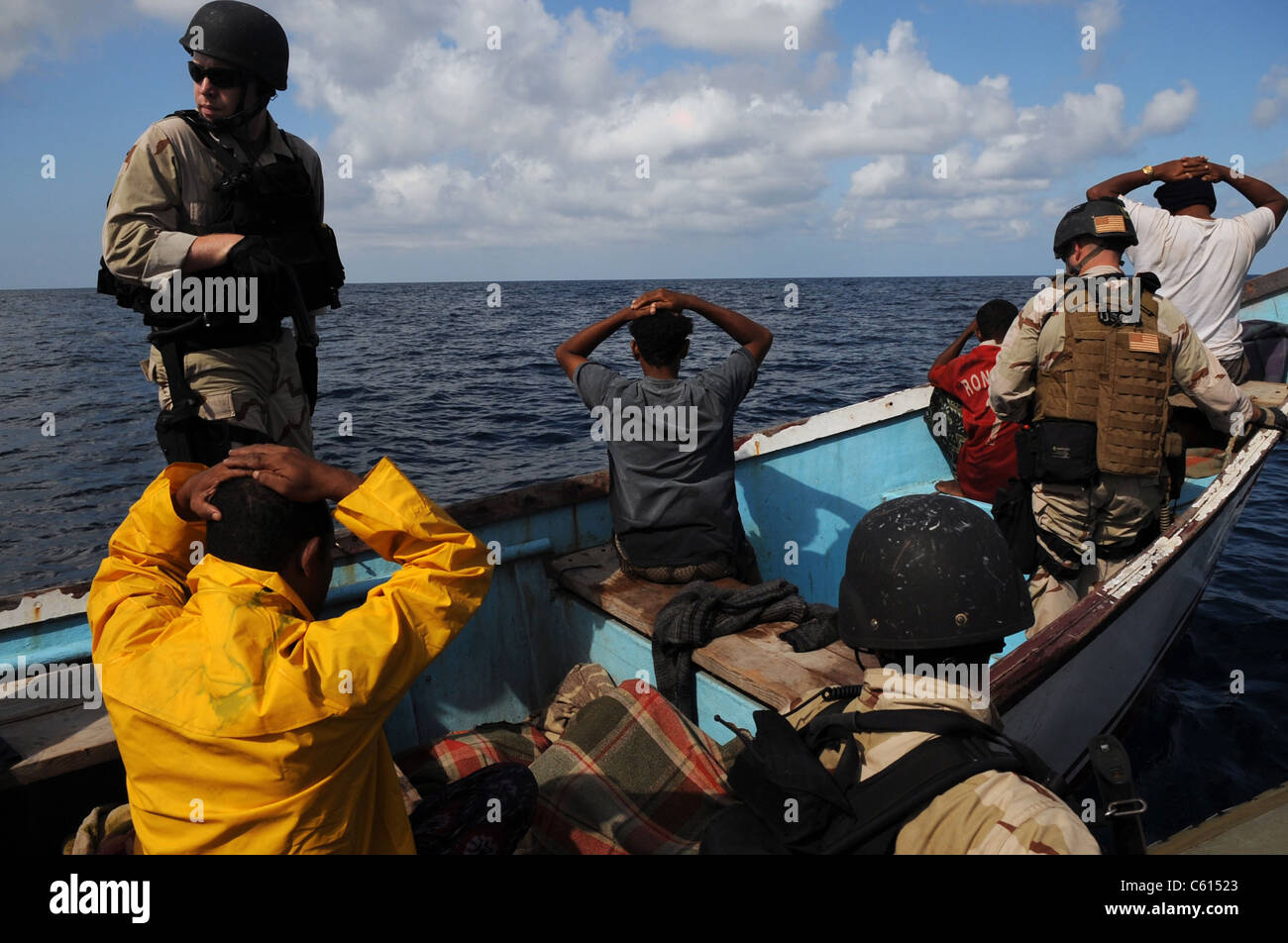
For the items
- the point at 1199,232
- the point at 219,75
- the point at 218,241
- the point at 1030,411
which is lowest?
the point at 1030,411

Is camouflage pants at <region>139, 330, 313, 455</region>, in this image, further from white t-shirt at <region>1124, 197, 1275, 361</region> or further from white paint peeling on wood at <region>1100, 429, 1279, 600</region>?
white t-shirt at <region>1124, 197, 1275, 361</region>

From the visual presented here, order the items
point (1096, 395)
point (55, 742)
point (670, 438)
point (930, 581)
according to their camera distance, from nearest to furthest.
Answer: point (930, 581) < point (55, 742) < point (670, 438) < point (1096, 395)

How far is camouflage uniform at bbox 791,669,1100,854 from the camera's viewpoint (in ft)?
4.44

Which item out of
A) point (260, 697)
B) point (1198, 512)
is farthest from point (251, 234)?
point (1198, 512)

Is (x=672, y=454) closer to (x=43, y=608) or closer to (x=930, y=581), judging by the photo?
(x=930, y=581)

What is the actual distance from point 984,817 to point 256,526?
159cm

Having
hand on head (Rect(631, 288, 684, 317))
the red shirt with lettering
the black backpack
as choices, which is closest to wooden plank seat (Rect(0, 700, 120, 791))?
the black backpack

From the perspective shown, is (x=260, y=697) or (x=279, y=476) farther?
(x=279, y=476)

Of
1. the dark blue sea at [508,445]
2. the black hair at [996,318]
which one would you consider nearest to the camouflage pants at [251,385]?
the black hair at [996,318]

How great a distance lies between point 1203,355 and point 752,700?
9.67 feet

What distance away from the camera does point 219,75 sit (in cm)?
301

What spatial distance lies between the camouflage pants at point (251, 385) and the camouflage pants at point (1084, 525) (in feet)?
12.6

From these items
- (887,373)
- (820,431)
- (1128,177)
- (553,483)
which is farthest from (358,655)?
(887,373)

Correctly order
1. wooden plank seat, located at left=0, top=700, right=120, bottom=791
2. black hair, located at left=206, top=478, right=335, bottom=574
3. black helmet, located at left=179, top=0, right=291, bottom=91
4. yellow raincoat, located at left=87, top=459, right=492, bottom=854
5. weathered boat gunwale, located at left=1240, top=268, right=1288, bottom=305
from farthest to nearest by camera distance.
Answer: weathered boat gunwale, located at left=1240, top=268, right=1288, bottom=305 < black helmet, located at left=179, top=0, right=291, bottom=91 < wooden plank seat, located at left=0, top=700, right=120, bottom=791 < black hair, located at left=206, top=478, right=335, bottom=574 < yellow raincoat, located at left=87, top=459, right=492, bottom=854
